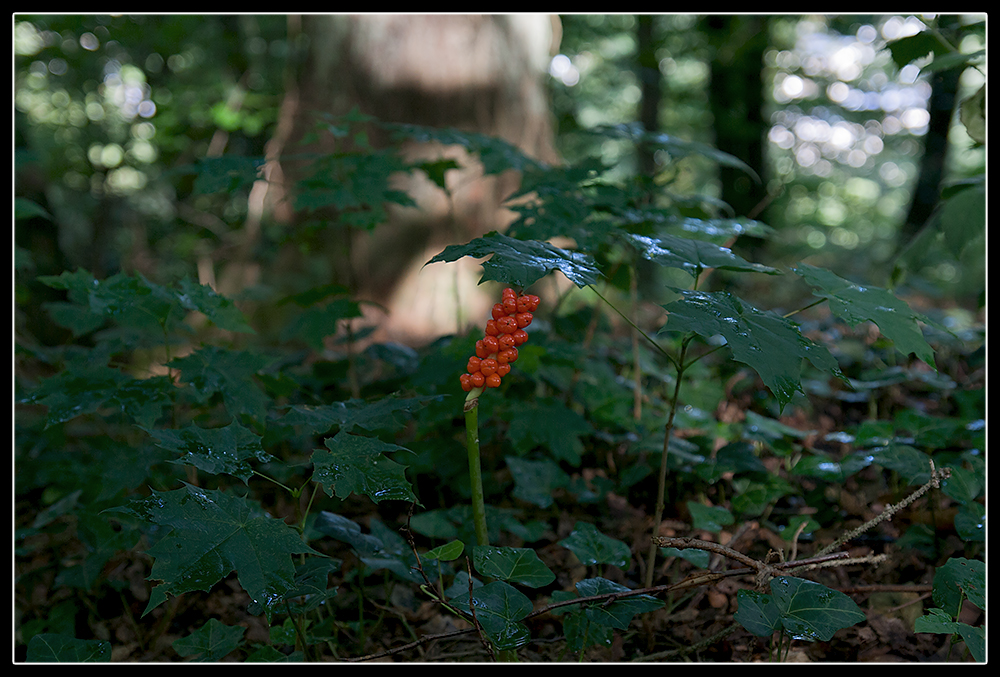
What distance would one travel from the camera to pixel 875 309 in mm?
1232

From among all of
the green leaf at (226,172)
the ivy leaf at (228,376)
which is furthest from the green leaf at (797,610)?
the green leaf at (226,172)

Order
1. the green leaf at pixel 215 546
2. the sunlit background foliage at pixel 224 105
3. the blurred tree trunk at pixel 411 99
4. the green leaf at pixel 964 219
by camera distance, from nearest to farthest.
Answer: the green leaf at pixel 215 546 < the green leaf at pixel 964 219 < the blurred tree trunk at pixel 411 99 < the sunlit background foliage at pixel 224 105

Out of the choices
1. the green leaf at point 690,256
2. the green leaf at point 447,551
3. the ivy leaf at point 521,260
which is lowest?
the green leaf at point 447,551

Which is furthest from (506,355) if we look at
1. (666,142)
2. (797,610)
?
(666,142)

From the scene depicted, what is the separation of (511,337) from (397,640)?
933mm

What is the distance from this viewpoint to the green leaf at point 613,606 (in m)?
1.21

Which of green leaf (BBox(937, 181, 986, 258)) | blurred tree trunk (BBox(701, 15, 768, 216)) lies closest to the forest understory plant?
green leaf (BBox(937, 181, 986, 258))

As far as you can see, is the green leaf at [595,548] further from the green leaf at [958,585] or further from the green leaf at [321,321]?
the green leaf at [321,321]

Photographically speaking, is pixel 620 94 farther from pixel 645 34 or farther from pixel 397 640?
pixel 397 640

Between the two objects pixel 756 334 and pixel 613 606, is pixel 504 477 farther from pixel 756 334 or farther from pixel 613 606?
pixel 756 334

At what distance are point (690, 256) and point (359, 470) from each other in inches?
32.1

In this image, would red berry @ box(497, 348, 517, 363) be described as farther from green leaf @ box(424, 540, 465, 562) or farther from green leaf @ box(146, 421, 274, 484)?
green leaf @ box(146, 421, 274, 484)

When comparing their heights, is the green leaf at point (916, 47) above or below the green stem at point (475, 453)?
above

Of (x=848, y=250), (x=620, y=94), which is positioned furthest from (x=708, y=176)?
(x=848, y=250)
